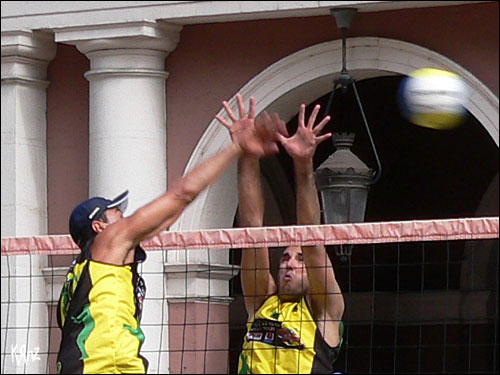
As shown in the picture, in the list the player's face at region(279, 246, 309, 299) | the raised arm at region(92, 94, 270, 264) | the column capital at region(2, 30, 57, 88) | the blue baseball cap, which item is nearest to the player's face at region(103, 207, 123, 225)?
the blue baseball cap

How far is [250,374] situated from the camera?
7.61 m

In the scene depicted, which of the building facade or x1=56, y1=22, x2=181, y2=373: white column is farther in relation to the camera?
x1=56, y1=22, x2=181, y2=373: white column

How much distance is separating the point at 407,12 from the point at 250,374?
4.37 meters

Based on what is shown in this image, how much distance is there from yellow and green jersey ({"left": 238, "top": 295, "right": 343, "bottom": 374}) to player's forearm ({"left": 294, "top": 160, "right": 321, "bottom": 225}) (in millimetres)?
429

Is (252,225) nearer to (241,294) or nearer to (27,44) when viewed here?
(27,44)

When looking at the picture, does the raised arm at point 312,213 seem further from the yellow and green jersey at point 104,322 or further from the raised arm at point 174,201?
the yellow and green jersey at point 104,322

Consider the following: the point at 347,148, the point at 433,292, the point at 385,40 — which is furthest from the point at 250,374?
the point at 433,292

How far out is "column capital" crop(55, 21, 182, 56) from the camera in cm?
1141

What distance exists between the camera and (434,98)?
9750mm

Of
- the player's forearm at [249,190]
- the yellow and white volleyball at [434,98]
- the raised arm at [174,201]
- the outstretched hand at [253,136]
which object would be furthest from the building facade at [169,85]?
the raised arm at [174,201]

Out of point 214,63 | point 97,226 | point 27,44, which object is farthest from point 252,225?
point 27,44

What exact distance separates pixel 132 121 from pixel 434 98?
2.79 meters

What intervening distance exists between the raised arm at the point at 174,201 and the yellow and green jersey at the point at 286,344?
3.61 ft

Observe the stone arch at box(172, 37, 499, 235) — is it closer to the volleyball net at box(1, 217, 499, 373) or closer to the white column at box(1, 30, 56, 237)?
the volleyball net at box(1, 217, 499, 373)
